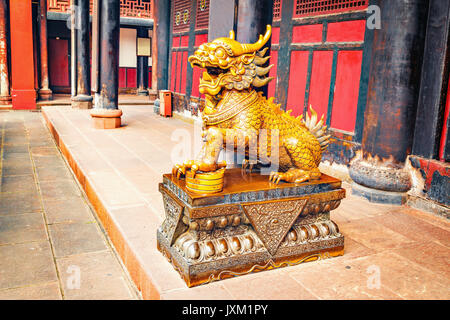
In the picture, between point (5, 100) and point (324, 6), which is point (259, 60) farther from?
point (5, 100)

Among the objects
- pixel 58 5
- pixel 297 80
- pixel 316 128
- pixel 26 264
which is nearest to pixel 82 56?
pixel 58 5

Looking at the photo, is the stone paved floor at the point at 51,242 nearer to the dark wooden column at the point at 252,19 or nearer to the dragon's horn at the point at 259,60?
the dragon's horn at the point at 259,60

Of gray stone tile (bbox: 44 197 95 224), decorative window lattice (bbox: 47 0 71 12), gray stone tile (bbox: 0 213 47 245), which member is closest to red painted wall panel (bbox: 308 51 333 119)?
gray stone tile (bbox: 44 197 95 224)

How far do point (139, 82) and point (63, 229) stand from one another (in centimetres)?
1528

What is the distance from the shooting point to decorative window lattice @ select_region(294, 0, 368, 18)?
15.7 feet

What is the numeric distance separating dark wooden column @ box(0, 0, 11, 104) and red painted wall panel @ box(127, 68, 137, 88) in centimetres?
630

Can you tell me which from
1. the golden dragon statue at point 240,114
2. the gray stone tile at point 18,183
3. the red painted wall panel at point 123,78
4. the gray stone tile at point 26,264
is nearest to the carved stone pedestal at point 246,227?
the golden dragon statue at point 240,114

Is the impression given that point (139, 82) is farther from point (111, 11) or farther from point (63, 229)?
point (63, 229)

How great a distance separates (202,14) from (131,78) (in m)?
9.90

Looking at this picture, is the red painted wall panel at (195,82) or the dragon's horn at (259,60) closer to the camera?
the dragon's horn at (259,60)

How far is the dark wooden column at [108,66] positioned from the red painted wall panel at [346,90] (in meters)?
Result: 4.55

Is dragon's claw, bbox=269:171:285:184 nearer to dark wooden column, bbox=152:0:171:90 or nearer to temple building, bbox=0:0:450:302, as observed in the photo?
temple building, bbox=0:0:450:302

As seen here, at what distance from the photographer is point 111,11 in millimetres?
7691

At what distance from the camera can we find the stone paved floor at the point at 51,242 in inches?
107
